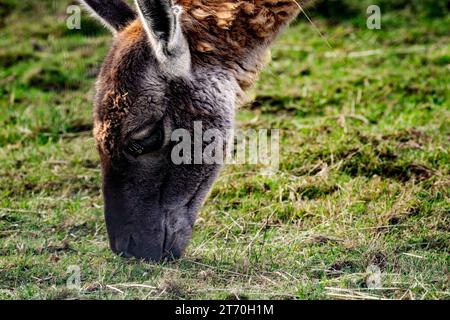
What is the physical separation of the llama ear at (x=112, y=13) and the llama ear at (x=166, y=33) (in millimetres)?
728

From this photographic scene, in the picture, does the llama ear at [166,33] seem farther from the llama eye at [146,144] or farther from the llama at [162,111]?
the llama eye at [146,144]

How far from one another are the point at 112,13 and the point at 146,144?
1.21 meters

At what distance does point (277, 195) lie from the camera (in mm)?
6676

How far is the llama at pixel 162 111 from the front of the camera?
17.2ft

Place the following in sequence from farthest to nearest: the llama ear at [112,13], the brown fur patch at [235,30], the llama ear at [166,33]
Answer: the llama ear at [112,13] < the brown fur patch at [235,30] < the llama ear at [166,33]

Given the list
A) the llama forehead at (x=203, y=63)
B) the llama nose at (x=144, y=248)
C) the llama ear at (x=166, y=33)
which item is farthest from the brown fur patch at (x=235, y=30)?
the llama nose at (x=144, y=248)

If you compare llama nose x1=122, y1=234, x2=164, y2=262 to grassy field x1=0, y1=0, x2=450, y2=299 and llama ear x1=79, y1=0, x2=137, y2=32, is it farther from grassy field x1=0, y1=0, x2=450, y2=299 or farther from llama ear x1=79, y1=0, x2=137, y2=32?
llama ear x1=79, y1=0, x2=137, y2=32

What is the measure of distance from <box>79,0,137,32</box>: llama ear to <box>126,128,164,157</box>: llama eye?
987 mm

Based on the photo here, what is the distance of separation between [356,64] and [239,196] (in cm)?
361

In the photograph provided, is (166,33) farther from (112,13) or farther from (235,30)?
(112,13)

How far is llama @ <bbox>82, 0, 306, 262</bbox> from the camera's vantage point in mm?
5254

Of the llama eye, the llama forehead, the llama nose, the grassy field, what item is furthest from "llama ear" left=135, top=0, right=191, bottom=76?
the grassy field

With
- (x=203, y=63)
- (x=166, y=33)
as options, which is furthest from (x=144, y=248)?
(x=166, y=33)
